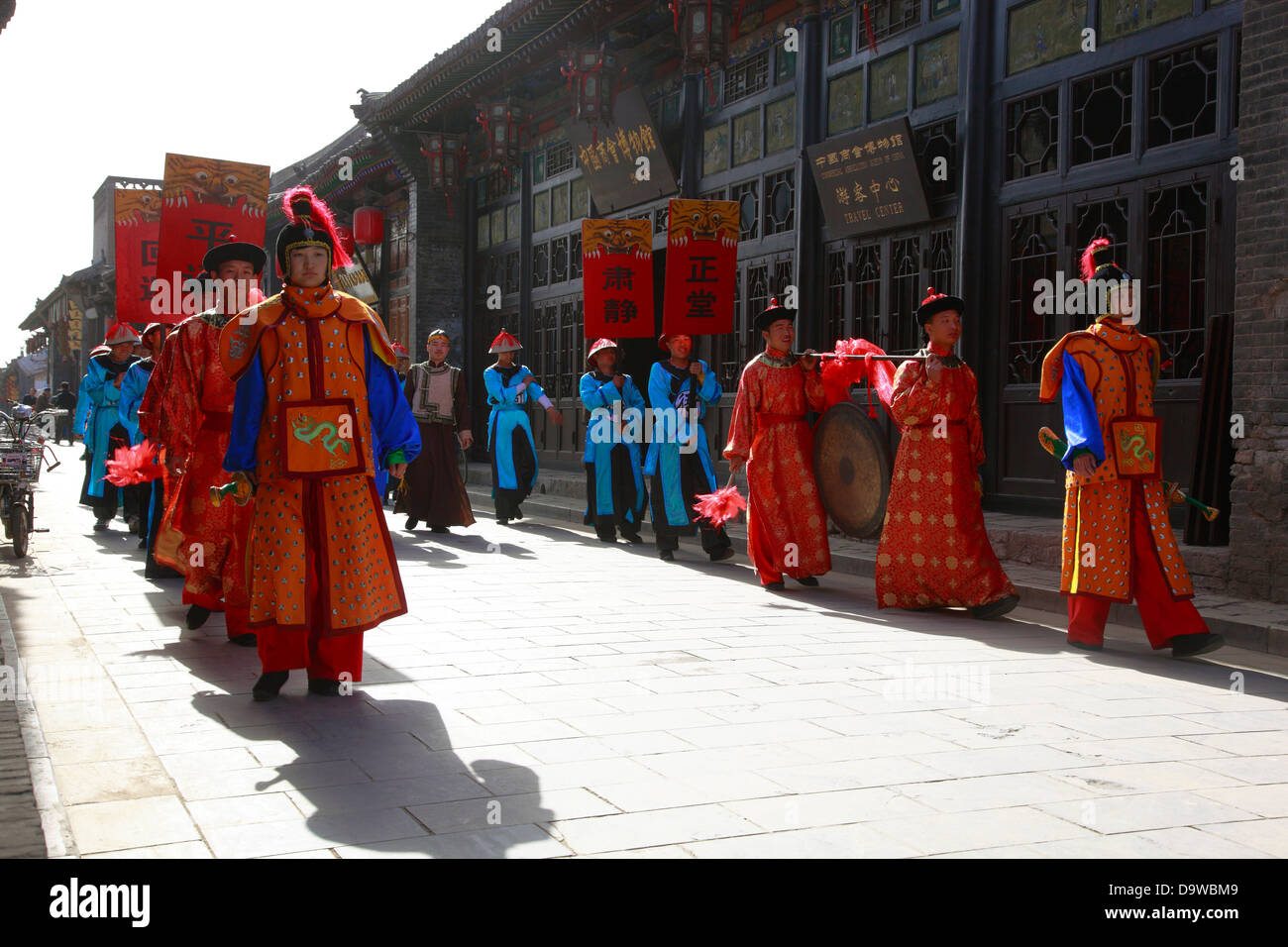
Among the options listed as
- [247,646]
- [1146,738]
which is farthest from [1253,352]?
[247,646]

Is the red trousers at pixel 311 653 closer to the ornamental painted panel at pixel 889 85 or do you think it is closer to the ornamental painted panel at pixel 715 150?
the ornamental painted panel at pixel 889 85

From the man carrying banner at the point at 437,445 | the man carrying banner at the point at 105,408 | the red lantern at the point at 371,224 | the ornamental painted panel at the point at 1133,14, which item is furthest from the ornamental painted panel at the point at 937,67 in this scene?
the red lantern at the point at 371,224

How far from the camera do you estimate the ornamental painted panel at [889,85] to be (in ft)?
36.6

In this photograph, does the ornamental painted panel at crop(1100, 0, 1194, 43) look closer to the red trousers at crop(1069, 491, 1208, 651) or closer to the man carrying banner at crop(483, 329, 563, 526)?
the red trousers at crop(1069, 491, 1208, 651)

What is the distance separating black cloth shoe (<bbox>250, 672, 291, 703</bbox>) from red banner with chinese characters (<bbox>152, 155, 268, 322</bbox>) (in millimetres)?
5429

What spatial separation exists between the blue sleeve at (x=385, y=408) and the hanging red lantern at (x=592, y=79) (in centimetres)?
1084

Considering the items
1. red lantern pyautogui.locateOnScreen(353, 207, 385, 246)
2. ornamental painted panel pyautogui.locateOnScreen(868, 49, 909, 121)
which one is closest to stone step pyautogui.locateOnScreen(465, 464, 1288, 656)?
ornamental painted panel pyautogui.locateOnScreen(868, 49, 909, 121)

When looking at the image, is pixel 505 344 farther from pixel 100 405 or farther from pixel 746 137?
pixel 100 405

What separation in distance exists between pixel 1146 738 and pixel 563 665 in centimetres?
233

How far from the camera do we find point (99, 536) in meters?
11.0

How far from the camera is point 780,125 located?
13.0m

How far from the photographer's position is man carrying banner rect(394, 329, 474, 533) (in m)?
12.0

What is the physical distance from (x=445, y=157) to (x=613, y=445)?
34.8 feet

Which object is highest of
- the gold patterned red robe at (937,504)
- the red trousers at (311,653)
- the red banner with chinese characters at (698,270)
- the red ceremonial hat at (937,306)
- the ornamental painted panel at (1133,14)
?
the ornamental painted panel at (1133,14)
